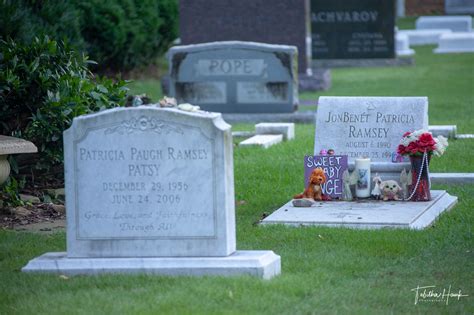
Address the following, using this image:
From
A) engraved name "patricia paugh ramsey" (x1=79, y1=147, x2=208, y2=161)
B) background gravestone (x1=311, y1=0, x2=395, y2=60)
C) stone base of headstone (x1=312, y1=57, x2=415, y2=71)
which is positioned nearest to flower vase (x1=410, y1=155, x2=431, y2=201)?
engraved name "patricia paugh ramsey" (x1=79, y1=147, x2=208, y2=161)

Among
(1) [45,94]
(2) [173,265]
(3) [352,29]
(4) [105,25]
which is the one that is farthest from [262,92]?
(2) [173,265]

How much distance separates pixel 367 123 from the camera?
1012 cm

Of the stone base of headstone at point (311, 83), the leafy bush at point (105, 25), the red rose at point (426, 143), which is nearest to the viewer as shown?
the red rose at point (426, 143)

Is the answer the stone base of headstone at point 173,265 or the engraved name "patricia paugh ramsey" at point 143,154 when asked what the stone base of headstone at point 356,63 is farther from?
the stone base of headstone at point 173,265

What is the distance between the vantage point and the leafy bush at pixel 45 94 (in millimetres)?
9820

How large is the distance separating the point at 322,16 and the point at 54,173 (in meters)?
15.6

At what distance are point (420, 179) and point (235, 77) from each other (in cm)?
740

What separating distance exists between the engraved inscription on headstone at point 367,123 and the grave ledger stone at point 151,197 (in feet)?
10.8

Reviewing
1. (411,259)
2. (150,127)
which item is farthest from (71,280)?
(411,259)

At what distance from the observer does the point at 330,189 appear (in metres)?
9.86

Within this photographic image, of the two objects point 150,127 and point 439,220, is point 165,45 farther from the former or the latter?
point 150,127

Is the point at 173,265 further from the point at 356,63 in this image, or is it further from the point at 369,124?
the point at 356,63

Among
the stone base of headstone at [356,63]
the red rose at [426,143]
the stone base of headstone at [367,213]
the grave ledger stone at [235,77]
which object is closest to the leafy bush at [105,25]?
the grave ledger stone at [235,77]

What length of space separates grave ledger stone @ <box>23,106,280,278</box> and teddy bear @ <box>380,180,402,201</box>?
2879mm
